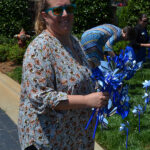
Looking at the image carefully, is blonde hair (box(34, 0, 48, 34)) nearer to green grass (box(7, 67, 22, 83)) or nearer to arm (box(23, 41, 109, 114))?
arm (box(23, 41, 109, 114))

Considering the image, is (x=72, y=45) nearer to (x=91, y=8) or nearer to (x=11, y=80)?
(x=11, y=80)

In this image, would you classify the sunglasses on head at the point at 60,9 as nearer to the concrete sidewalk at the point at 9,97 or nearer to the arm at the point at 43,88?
the arm at the point at 43,88

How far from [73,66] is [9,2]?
9.79 meters

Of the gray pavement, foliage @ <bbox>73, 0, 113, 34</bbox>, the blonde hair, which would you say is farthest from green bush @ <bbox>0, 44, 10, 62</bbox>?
the blonde hair

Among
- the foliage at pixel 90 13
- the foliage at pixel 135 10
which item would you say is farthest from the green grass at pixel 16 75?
the foliage at pixel 135 10

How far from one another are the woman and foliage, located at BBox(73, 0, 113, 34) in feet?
27.3

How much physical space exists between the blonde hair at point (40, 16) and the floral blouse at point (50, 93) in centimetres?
13

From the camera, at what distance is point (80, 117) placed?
84.8 inches

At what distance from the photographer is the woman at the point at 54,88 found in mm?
1886

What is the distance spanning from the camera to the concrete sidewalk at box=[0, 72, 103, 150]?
19.1 ft

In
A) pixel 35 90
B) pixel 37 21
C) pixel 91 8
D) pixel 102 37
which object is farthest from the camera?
pixel 91 8

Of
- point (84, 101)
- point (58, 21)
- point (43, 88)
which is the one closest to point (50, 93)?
point (43, 88)

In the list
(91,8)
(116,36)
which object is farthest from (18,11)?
(116,36)

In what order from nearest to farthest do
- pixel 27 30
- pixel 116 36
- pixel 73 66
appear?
pixel 73 66 < pixel 116 36 < pixel 27 30
